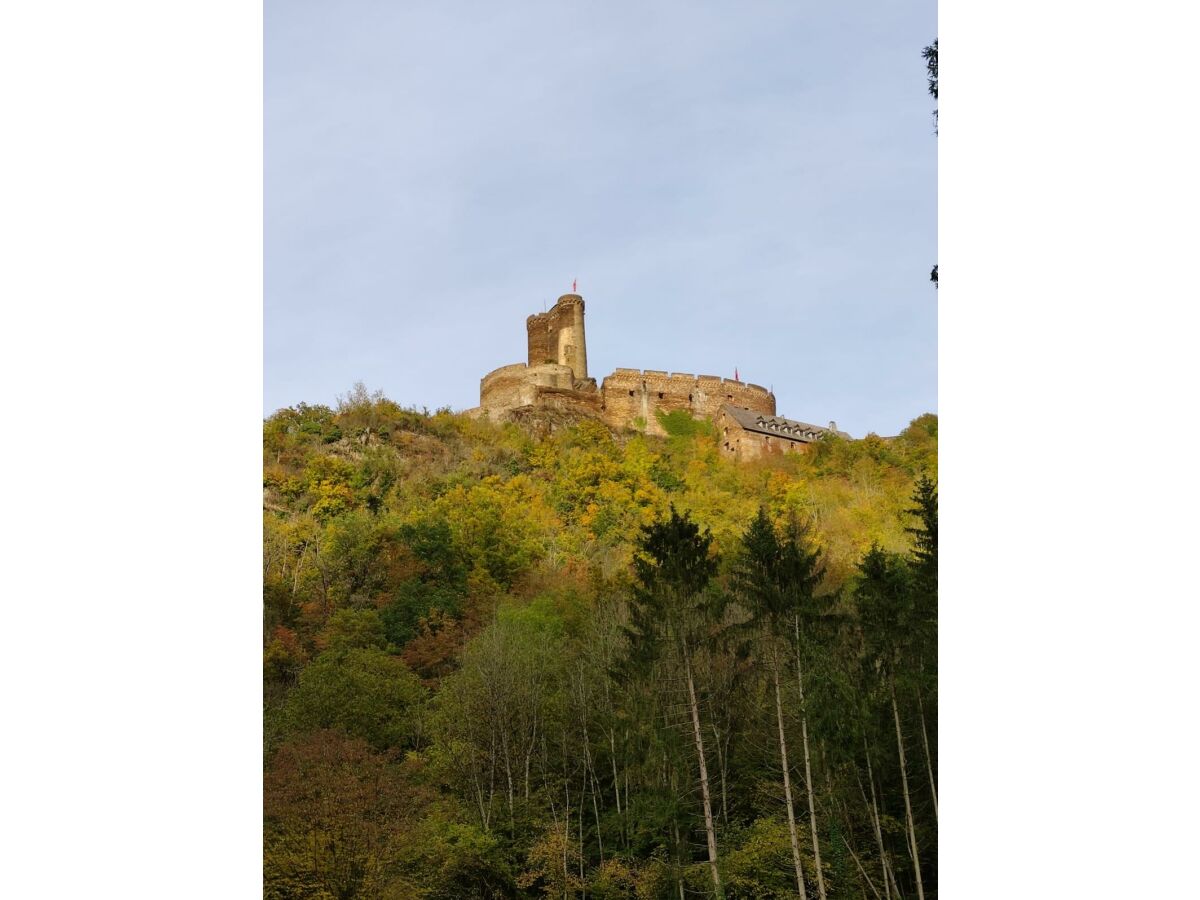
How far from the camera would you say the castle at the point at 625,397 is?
48469 millimetres

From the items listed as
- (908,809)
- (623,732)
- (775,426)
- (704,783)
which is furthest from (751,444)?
(908,809)

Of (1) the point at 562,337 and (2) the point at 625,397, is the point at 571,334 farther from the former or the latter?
(2) the point at 625,397

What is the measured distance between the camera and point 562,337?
53188 mm

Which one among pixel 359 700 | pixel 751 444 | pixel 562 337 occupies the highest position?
pixel 562 337

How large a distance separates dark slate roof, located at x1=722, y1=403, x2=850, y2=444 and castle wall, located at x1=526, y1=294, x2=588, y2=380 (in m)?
7.30

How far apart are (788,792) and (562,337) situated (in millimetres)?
38170

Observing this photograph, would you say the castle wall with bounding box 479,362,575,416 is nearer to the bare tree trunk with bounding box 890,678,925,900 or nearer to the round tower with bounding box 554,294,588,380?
the round tower with bounding box 554,294,588,380

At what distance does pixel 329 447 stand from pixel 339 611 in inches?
703

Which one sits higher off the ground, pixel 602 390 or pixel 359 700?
pixel 602 390

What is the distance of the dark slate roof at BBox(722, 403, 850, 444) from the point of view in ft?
159

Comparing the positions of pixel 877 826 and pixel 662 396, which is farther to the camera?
pixel 662 396

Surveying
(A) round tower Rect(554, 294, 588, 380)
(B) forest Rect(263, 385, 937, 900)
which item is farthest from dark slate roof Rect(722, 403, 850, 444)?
(B) forest Rect(263, 385, 937, 900)

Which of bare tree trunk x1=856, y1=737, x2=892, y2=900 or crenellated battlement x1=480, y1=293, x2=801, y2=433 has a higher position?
crenellated battlement x1=480, y1=293, x2=801, y2=433
